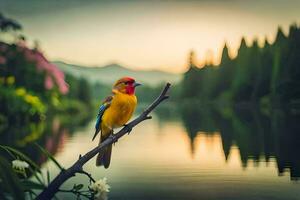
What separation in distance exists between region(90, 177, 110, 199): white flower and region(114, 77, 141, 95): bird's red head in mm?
306

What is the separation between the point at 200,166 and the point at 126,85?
13.4 ft

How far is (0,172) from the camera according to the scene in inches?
70.6

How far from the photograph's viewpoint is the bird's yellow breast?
7.32 ft

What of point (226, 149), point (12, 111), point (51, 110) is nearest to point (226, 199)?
point (226, 149)

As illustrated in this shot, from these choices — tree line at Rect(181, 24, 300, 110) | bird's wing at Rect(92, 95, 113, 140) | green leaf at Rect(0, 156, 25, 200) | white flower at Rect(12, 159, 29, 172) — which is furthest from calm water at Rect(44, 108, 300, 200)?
tree line at Rect(181, 24, 300, 110)

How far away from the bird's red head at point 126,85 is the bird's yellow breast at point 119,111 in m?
0.02

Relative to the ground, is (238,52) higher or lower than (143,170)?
higher

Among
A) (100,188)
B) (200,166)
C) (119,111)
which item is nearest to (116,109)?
(119,111)

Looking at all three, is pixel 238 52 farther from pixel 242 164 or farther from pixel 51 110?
pixel 242 164

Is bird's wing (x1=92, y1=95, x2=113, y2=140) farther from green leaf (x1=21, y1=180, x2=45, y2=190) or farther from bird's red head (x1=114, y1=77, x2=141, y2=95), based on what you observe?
green leaf (x1=21, y1=180, x2=45, y2=190)

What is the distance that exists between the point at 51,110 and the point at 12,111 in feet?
13.1

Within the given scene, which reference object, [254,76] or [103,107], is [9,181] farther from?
[254,76]

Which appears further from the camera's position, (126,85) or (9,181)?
(126,85)

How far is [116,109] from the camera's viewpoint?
2291mm
